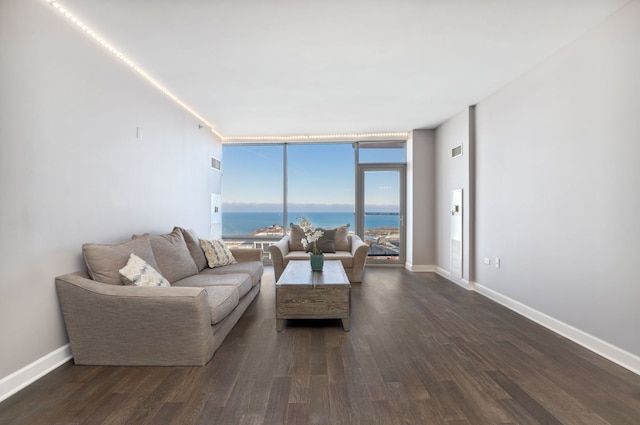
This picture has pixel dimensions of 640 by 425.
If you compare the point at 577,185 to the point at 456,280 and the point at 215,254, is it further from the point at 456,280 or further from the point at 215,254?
the point at 215,254

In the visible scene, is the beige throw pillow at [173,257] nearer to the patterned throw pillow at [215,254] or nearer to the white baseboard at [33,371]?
the patterned throw pillow at [215,254]

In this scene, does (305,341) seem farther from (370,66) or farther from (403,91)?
(403,91)

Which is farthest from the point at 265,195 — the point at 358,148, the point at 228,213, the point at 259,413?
the point at 259,413

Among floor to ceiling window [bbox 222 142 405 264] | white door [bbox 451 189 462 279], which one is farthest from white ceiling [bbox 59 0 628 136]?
floor to ceiling window [bbox 222 142 405 264]

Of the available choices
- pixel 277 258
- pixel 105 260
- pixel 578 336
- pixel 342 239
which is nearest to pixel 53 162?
pixel 105 260

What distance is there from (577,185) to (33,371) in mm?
4600

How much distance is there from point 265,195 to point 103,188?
4.46m

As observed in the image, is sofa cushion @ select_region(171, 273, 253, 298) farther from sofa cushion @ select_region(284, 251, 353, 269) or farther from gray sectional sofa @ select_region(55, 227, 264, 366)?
sofa cushion @ select_region(284, 251, 353, 269)

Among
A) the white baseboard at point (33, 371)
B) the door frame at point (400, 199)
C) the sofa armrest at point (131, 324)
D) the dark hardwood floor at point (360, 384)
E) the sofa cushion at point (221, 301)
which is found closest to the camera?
the dark hardwood floor at point (360, 384)

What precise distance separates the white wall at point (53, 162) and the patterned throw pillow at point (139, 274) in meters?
0.41

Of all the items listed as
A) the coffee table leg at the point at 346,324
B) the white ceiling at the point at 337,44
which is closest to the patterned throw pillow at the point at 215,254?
the coffee table leg at the point at 346,324

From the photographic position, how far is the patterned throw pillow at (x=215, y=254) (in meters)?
4.03

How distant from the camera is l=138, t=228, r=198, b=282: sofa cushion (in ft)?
10.6

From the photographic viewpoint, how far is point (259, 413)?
1769 millimetres
